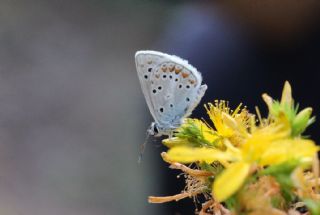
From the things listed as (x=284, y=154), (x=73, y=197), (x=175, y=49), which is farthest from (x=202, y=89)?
(x=73, y=197)

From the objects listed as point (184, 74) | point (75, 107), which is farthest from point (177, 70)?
point (75, 107)

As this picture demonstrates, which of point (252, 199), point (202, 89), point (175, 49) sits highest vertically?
point (175, 49)

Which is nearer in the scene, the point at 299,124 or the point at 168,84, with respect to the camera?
the point at 299,124

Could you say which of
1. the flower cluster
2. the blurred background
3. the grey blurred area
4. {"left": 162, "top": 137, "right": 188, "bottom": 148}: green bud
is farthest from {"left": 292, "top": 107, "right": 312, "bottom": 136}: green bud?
the grey blurred area

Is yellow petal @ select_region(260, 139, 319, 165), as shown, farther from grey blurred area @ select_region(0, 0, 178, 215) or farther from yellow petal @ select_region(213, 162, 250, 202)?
grey blurred area @ select_region(0, 0, 178, 215)

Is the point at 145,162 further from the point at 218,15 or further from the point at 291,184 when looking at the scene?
the point at 291,184

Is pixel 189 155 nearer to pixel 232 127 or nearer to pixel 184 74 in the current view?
pixel 232 127

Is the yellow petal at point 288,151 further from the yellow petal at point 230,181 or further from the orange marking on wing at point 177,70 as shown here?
the orange marking on wing at point 177,70
